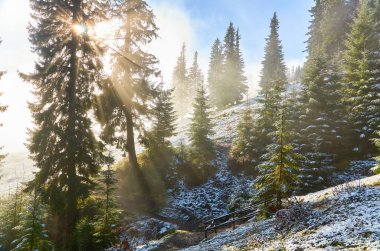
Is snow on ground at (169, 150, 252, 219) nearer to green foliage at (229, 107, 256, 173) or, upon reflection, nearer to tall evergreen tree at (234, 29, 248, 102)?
green foliage at (229, 107, 256, 173)

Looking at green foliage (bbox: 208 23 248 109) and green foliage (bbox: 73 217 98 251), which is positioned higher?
green foliage (bbox: 208 23 248 109)

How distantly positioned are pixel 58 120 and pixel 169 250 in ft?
35.6

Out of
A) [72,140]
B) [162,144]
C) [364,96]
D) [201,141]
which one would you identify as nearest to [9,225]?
[72,140]

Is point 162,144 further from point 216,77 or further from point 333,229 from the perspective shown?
point 216,77

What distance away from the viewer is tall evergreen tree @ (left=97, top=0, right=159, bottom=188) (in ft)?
81.9

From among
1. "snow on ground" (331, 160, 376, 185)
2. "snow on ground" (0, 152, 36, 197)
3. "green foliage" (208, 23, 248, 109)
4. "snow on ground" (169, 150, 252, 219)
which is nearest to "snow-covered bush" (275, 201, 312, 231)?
"snow on ground" (169, 150, 252, 219)

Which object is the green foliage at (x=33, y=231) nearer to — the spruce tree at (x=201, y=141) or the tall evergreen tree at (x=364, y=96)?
the spruce tree at (x=201, y=141)

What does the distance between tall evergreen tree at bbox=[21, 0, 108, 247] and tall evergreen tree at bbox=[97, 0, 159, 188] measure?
471 cm

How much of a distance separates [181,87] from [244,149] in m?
51.3

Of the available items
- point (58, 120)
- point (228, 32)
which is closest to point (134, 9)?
point (58, 120)

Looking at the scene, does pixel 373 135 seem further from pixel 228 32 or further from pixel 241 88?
pixel 228 32

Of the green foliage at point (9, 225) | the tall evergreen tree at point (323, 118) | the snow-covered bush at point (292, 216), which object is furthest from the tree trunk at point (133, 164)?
the snow-covered bush at point (292, 216)

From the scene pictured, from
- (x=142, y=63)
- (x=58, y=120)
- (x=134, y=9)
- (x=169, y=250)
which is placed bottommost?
(x=169, y=250)

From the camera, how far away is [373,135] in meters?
24.0
